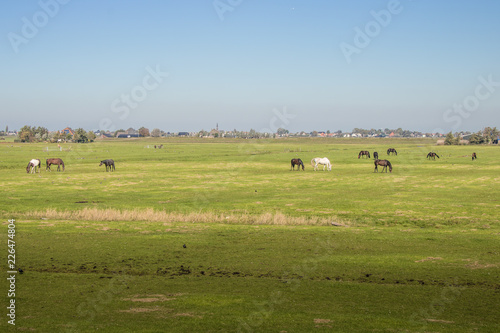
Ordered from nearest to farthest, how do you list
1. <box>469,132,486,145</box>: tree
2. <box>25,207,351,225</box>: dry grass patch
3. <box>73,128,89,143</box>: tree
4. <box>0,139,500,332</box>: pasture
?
<box>0,139,500,332</box>: pasture
<box>25,207,351,225</box>: dry grass patch
<box>469,132,486,145</box>: tree
<box>73,128,89,143</box>: tree

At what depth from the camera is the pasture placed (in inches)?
469

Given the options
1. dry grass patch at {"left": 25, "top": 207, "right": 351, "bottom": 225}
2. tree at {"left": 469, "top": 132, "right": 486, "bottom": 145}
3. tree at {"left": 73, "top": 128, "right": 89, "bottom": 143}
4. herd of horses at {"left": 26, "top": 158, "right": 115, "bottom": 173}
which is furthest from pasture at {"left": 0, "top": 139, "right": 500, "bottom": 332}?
tree at {"left": 469, "top": 132, "right": 486, "bottom": 145}

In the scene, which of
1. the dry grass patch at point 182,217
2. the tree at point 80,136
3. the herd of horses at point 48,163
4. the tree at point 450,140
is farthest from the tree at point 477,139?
the dry grass patch at point 182,217

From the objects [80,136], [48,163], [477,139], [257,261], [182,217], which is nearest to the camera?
[257,261]

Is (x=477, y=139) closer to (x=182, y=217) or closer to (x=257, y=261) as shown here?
(x=182, y=217)

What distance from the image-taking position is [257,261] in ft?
58.8

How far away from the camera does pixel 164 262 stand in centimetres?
1781

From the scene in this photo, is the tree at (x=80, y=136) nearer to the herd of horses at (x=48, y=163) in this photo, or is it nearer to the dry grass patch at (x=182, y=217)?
the herd of horses at (x=48, y=163)

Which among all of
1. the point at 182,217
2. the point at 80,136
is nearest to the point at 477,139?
the point at 80,136

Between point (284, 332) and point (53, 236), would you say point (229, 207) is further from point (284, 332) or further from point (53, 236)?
point (284, 332)

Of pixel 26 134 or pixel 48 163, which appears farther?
pixel 26 134

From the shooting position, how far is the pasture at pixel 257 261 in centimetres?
1191

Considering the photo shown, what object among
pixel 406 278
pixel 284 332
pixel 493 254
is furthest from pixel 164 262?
pixel 493 254

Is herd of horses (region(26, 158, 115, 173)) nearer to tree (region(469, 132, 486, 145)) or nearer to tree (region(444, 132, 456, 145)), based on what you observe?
tree (region(444, 132, 456, 145))
